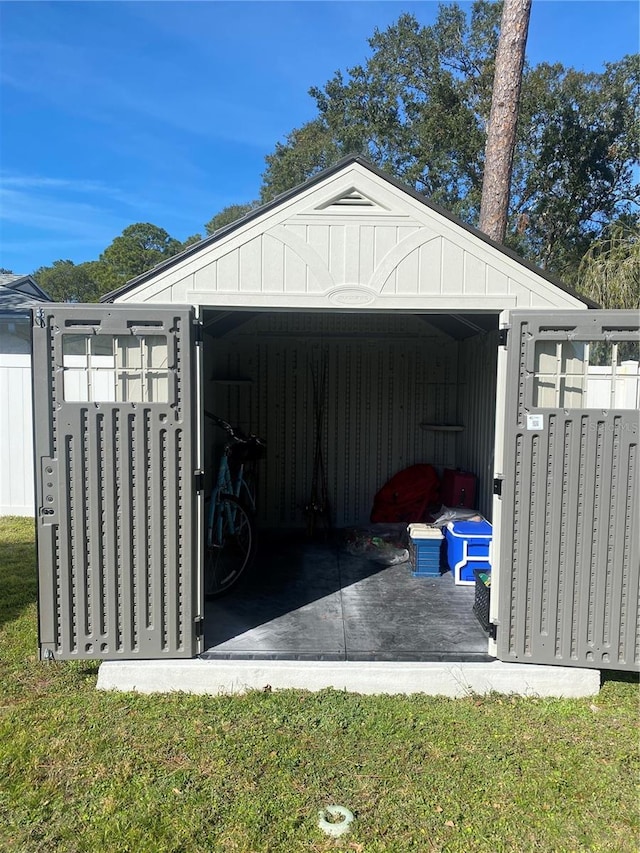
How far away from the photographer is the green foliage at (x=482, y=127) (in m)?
13.6

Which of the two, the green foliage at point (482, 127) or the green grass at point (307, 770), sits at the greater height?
the green foliage at point (482, 127)

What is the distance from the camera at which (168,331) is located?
2994mm

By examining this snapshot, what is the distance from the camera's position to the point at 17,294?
976cm

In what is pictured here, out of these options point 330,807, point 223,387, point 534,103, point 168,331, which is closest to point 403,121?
point 534,103

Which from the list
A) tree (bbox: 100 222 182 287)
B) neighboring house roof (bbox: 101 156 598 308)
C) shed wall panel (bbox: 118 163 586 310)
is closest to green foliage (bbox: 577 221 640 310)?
neighboring house roof (bbox: 101 156 598 308)

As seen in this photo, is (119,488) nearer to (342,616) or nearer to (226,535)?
(226,535)

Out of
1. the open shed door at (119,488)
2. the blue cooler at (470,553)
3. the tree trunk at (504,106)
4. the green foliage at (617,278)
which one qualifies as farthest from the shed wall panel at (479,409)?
the green foliage at (617,278)

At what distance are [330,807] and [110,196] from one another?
97.3 ft

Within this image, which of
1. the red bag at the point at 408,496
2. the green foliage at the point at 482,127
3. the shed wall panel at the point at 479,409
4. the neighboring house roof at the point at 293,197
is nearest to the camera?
the neighboring house roof at the point at 293,197

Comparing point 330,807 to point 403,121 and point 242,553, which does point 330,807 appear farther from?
point 403,121

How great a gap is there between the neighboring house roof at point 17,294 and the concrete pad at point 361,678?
5.07 meters

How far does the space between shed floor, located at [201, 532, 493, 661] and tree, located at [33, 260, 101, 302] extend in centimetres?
3454

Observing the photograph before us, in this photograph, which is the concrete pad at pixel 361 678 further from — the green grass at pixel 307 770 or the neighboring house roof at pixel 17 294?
the neighboring house roof at pixel 17 294

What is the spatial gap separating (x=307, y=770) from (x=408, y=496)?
3.90 metres
